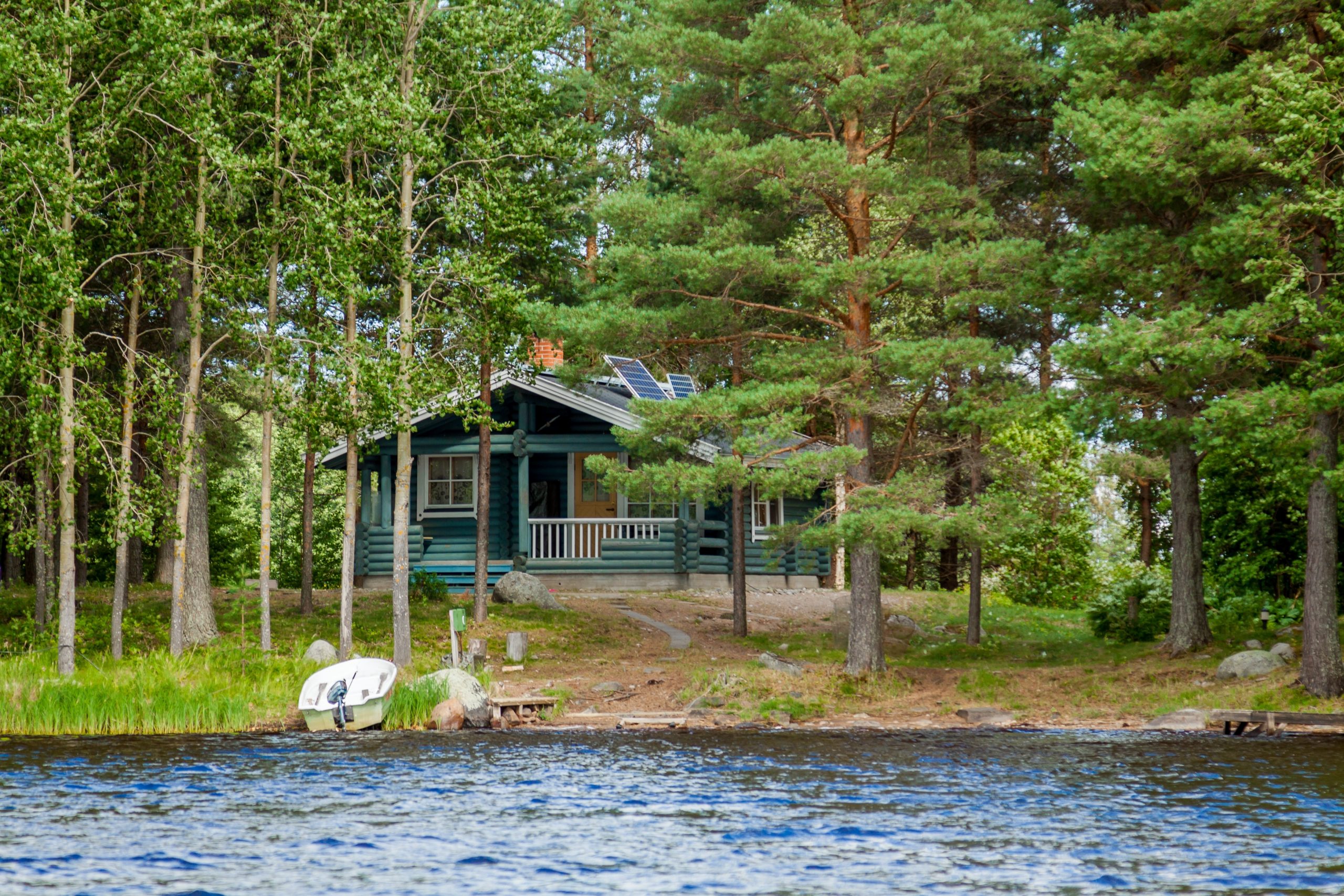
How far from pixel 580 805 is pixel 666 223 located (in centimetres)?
960

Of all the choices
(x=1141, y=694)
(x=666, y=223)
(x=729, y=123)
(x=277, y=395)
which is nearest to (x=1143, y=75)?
(x=729, y=123)

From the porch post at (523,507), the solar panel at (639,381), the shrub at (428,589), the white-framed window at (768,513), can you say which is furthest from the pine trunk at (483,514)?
the white-framed window at (768,513)

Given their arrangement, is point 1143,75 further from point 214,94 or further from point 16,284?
point 16,284

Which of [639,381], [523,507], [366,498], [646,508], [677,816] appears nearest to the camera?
[677,816]

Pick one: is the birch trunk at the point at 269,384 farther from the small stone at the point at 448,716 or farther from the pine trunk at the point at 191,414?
the small stone at the point at 448,716

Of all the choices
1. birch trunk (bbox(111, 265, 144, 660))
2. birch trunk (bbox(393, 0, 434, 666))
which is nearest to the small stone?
birch trunk (bbox(393, 0, 434, 666))

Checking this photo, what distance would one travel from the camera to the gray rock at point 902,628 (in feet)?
76.0

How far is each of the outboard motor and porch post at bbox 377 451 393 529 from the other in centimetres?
1356

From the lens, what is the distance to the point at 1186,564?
19.1 metres

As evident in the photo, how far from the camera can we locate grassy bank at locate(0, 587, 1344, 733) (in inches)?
634

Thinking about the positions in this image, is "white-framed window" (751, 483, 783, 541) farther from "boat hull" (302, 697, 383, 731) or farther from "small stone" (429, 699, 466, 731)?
"boat hull" (302, 697, 383, 731)

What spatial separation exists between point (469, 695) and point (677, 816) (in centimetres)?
672

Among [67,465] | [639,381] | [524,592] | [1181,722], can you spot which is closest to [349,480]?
[67,465]

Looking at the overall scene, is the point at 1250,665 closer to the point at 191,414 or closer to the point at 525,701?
the point at 525,701
